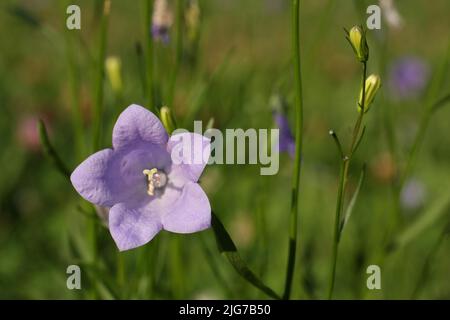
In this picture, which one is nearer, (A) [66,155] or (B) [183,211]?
(B) [183,211]

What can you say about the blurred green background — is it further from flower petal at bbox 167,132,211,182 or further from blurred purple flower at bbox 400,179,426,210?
flower petal at bbox 167,132,211,182

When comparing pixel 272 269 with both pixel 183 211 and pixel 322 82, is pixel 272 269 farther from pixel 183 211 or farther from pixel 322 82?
pixel 322 82

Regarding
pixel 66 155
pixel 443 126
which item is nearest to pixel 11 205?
pixel 66 155

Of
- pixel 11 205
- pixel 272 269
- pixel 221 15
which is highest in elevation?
pixel 221 15

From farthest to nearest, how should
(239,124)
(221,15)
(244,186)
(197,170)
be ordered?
(221,15) → (244,186) → (239,124) → (197,170)

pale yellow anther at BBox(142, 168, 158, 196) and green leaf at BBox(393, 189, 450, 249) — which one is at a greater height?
pale yellow anther at BBox(142, 168, 158, 196)

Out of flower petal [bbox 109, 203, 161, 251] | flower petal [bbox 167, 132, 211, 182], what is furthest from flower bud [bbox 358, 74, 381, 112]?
flower petal [bbox 109, 203, 161, 251]
